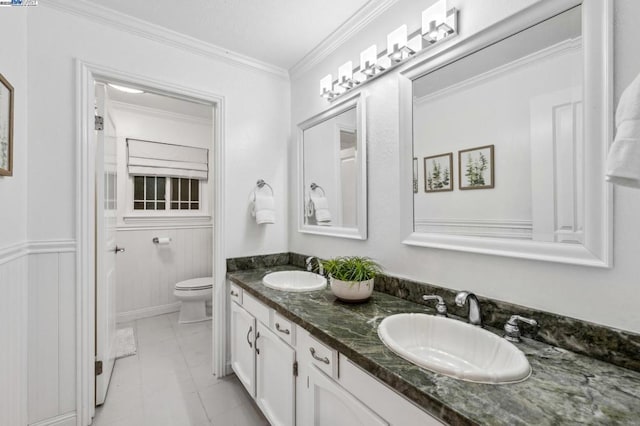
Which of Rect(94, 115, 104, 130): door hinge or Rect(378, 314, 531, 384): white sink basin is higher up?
Rect(94, 115, 104, 130): door hinge

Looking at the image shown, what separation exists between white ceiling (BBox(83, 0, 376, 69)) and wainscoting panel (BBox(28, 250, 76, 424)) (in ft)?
4.95

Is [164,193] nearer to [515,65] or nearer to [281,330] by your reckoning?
[281,330]

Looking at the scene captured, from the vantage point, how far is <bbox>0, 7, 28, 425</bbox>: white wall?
4.03ft

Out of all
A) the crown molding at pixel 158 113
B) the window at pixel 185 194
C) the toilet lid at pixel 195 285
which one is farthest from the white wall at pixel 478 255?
the window at pixel 185 194

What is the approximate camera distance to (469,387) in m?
0.71

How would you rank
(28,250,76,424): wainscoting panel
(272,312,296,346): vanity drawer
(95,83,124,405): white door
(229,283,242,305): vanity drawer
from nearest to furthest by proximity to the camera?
1. (272,312,296,346): vanity drawer
2. (28,250,76,424): wainscoting panel
3. (95,83,124,405): white door
4. (229,283,242,305): vanity drawer

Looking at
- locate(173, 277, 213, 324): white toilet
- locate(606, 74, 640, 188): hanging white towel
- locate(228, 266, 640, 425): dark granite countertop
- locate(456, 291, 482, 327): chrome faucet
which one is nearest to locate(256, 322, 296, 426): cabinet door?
locate(228, 266, 640, 425): dark granite countertop

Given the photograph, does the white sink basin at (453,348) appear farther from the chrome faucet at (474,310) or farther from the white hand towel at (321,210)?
the white hand towel at (321,210)

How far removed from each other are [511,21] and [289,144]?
5.54 ft

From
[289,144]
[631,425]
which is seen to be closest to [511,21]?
[631,425]

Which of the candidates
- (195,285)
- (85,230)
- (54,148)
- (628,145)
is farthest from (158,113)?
(628,145)

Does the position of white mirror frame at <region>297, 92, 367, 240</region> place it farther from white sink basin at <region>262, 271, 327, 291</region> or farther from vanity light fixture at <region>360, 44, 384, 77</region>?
white sink basin at <region>262, 271, 327, 291</region>

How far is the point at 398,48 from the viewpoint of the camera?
1.40 meters

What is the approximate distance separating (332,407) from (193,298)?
2373 mm
